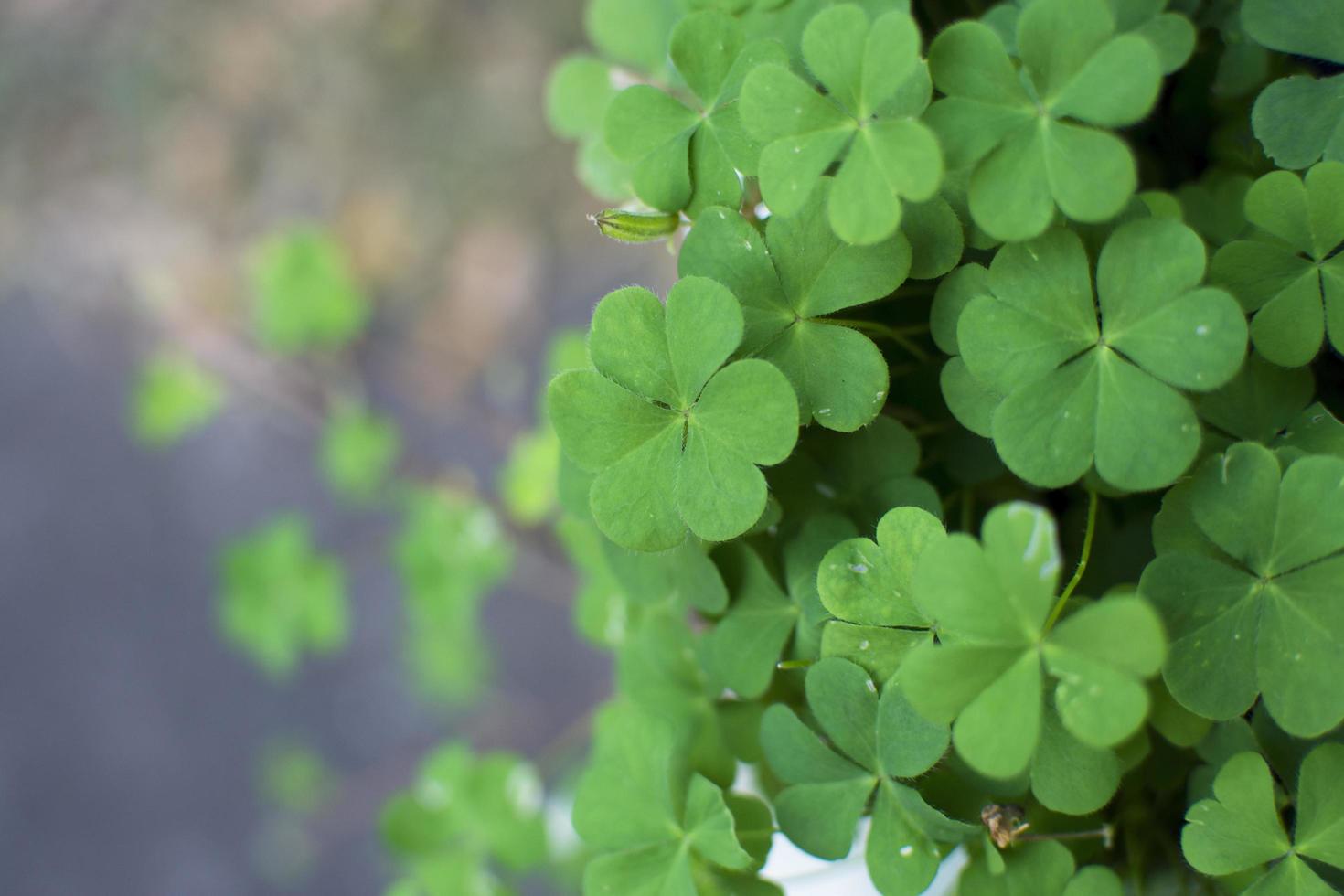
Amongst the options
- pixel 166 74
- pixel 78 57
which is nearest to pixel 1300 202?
pixel 166 74

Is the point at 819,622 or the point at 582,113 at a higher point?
the point at 582,113

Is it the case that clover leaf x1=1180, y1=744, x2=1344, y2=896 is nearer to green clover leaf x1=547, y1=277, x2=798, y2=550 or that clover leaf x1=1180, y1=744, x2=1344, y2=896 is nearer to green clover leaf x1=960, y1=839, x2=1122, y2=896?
green clover leaf x1=960, y1=839, x2=1122, y2=896

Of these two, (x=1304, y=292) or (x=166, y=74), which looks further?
(x=166, y=74)

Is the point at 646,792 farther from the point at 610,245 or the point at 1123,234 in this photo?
the point at 610,245

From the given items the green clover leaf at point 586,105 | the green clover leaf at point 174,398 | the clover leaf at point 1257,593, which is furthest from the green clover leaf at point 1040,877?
the green clover leaf at point 174,398

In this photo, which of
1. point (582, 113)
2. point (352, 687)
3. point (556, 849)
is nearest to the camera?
point (582, 113)

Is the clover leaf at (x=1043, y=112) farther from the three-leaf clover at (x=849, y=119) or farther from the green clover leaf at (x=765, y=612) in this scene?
the green clover leaf at (x=765, y=612)

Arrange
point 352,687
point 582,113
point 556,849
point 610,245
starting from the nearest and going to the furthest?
point 582,113 → point 556,849 → point 610,245 → point 352,687

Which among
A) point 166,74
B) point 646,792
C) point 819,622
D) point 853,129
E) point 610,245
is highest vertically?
point 853,129
